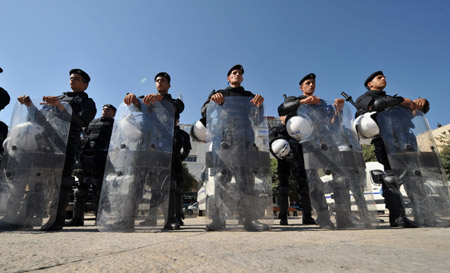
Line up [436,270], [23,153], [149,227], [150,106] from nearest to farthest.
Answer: [436,270], [149,227], [23,153], [150,106]

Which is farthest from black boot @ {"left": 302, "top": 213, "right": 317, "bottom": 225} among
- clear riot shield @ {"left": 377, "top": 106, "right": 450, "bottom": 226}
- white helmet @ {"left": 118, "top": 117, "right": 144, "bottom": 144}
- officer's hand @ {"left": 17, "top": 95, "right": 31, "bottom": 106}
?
officer's hand @ {"left": 17, "top": 95, "right": 31, "bottom": 106}

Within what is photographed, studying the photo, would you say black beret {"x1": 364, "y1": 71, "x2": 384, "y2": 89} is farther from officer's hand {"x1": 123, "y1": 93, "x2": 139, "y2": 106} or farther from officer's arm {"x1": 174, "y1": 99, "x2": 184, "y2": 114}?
officer's hand {"x1": 123, "y1": 93, "x2": 139, "y2": 106}

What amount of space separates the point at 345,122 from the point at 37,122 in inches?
176

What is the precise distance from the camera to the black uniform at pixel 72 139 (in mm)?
3378

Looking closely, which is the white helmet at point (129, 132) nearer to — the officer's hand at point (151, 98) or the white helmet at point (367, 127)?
the officer's hand at point (151, 98)

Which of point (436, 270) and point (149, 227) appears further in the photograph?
point (149, 227)

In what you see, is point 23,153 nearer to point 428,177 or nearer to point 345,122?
point 345,122

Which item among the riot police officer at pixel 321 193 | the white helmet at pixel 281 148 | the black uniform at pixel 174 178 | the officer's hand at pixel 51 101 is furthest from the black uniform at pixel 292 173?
the officer's hand at pixel 51 101

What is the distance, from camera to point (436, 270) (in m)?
1.02

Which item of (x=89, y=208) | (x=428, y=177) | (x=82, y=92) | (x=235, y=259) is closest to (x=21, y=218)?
(x=82, y=92)

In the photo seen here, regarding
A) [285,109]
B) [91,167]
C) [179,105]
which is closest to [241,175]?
[285,109]

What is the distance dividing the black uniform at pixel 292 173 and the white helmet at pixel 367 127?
976mm

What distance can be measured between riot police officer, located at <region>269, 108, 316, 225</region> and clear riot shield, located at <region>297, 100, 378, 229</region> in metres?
0.72

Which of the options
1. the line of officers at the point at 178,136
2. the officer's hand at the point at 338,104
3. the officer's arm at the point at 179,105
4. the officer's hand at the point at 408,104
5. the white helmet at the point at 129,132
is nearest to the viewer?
the white helmet at the point at 129,132
